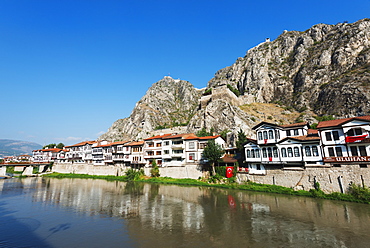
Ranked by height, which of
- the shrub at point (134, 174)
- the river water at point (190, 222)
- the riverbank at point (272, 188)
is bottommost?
the river water at point (190, 222)

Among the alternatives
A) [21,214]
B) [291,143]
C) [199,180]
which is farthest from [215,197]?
[21,214]

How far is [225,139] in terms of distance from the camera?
60312mm

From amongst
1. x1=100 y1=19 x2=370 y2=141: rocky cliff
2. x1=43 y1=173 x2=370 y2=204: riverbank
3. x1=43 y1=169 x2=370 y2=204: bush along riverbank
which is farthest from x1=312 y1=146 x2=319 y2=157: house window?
x1=100 y1=19 x2=370 y2=141: rocky cliff

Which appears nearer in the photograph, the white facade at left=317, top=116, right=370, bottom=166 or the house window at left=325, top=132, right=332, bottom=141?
the white facade at left=317, top=116, right=370, bottom=166

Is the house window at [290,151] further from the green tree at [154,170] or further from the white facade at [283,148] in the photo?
the green tree at [154,170]

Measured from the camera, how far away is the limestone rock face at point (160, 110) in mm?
126106

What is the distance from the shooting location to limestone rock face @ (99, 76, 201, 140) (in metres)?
126

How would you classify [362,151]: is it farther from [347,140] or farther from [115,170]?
[115,170]

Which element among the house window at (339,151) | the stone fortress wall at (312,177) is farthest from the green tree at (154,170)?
the house window at (339,151)

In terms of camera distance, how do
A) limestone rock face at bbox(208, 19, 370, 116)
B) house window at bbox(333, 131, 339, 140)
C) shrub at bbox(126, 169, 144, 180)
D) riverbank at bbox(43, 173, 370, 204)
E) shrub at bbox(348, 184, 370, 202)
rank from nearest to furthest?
shrub at bbox(348, 184, 370, 202) < riverbank at bbox(43, 173, 370, 204) < house window at bbox(333, 131, 339, 140) < shrub at bbox(126, 169, 144, 180) < limestone rock face at bbox(208, 19, 370, 116)

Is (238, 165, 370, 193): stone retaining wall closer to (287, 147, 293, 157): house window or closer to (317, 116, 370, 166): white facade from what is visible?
(317, 116, 370, 166): white facade

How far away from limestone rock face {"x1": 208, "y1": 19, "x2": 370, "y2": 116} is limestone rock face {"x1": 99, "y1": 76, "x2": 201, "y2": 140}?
43.9 m

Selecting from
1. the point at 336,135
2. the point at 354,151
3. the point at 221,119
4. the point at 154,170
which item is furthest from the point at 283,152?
the point at 221,119

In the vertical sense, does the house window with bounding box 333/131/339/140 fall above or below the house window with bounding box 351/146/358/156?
above
